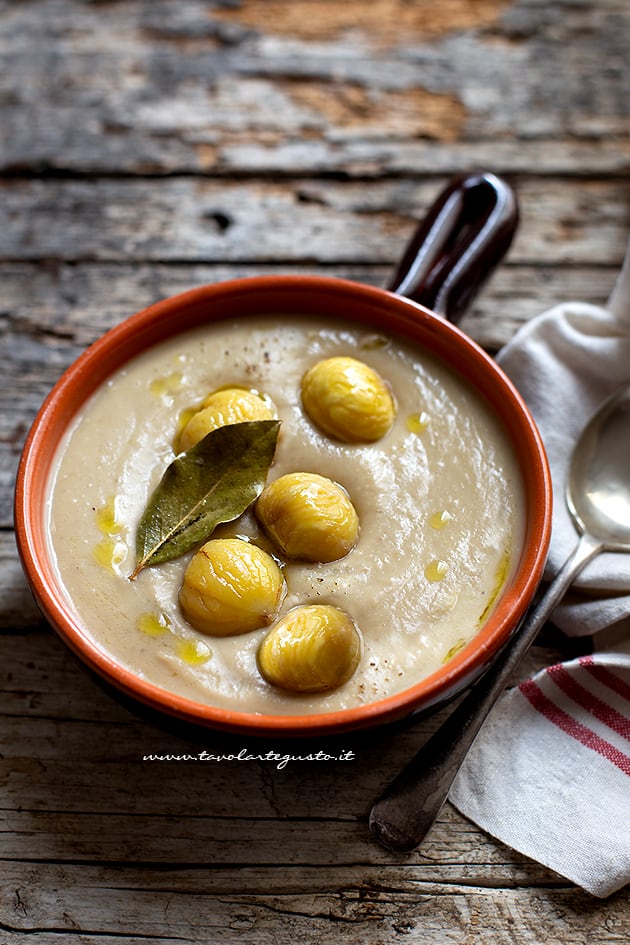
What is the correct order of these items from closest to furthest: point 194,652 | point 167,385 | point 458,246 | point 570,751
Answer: point 194,652
point 570,751
point 167,385
point 458,246

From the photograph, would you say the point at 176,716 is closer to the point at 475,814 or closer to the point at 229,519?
the point at 229,519

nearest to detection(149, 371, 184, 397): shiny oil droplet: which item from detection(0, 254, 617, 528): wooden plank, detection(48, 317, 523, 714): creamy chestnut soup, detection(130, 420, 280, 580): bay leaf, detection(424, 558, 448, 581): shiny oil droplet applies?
detection(48, 317, 523, 714): creamy chestnut soup

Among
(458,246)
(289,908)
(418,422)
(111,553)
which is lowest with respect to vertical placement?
(289,908)

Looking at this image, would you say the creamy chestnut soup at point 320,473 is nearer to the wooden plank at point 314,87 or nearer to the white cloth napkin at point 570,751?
the white cloth napkin at point 570,751

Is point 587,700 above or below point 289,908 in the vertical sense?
above

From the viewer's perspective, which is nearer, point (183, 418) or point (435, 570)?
point (435, 570)

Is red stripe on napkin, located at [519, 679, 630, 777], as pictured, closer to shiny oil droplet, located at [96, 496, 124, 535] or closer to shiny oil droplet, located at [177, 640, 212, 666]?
shiny oil droplet, located at [177, 640, 212, 666]

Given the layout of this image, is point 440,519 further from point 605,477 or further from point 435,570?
point 605,477

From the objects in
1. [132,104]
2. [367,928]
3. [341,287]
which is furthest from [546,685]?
[132,104]

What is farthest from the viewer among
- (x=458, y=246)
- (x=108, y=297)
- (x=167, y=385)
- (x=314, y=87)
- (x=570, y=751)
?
(x=314, y=87)

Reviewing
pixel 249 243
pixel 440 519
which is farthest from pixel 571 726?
pixel 249 243
